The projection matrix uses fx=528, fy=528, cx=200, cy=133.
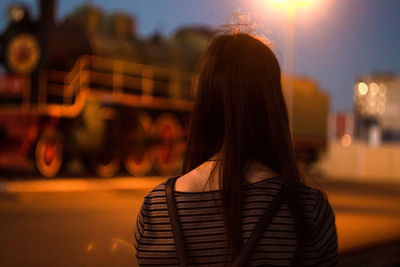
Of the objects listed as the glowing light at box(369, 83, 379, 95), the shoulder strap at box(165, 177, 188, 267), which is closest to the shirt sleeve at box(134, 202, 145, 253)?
the shoulder strap at box(165, 177, 188, 267)

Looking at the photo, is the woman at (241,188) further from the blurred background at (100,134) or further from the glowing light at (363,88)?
the glowing light at (363,88)

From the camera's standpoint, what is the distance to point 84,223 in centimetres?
669

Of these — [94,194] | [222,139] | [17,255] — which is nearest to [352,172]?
[94,194]

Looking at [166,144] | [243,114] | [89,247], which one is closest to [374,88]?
[166,144]

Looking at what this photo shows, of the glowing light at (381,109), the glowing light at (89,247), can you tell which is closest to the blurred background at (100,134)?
the glowing light at (89,247)

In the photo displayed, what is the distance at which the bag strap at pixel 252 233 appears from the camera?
1.57m

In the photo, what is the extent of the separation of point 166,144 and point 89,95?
3212 mm

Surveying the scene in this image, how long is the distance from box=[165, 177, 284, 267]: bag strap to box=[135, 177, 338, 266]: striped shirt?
2 centimetres

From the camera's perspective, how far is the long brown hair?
1621mm

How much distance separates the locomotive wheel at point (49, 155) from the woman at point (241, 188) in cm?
1170

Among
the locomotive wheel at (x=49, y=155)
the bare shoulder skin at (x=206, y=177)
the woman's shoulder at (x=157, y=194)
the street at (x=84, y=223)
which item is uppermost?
the bare shoulder skin at (x=206, y=177)

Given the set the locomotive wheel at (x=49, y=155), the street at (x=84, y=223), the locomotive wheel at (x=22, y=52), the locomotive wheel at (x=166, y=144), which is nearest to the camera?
the street at (x=84, y=223)

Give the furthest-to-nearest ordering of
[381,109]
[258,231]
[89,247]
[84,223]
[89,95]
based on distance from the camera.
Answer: [381,109] → [89,95] → [84,223] → [89,247] → [258,231]

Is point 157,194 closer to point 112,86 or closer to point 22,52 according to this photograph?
point 22,52
